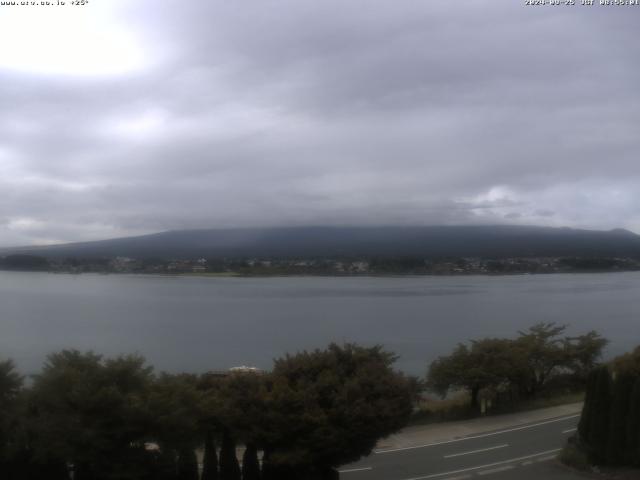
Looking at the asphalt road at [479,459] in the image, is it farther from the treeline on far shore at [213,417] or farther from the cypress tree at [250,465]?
the cypress tree at [250,465]

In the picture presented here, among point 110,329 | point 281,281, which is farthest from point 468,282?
point 110,329

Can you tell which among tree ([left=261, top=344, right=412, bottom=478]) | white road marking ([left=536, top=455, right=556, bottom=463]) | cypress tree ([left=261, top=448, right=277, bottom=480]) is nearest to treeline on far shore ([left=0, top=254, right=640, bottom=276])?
white road marking ([left=536, top=455, right=556, bottom=463])

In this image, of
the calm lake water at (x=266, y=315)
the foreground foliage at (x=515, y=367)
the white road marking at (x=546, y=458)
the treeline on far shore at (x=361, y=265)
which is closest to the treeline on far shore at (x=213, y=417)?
the white road marking at (x=546, y=458)

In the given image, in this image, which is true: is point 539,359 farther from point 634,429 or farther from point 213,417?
point 213,417

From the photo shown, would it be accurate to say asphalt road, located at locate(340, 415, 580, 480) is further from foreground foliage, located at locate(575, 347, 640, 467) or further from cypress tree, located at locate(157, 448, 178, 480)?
cypress tree, located at locate(157, 448, 178, 480)

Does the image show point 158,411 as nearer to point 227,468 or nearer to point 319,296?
point 227,468

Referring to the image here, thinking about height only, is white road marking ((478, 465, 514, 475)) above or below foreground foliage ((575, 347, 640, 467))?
below

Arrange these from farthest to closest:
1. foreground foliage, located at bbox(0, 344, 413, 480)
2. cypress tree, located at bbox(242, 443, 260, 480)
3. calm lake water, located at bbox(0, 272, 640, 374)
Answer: calm lake water, located at bbox(0, 272, 640, 374) < cypress tree, located at bbox(242, 443, 260, 480) < foreground foliage, located at bbox(0, 344, 413, 480)
